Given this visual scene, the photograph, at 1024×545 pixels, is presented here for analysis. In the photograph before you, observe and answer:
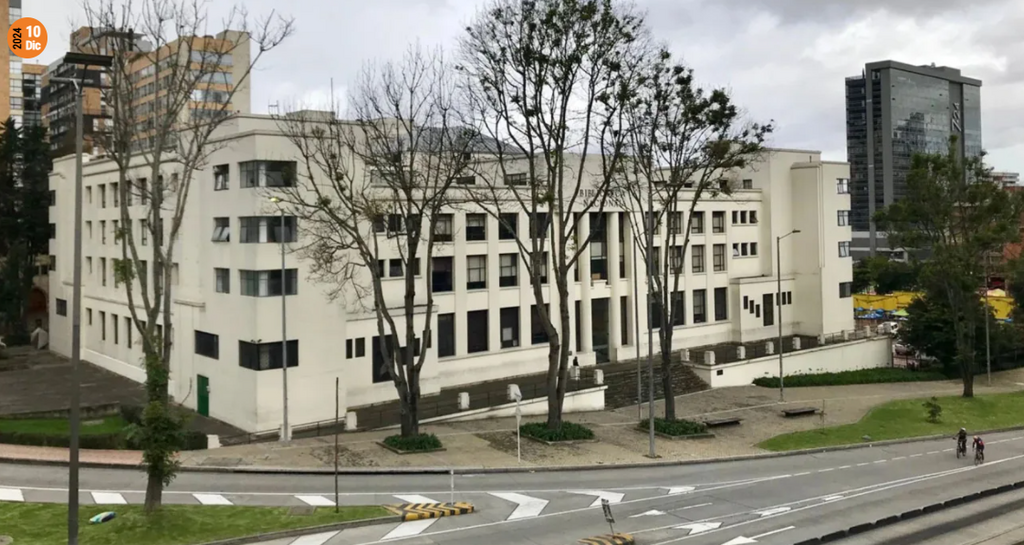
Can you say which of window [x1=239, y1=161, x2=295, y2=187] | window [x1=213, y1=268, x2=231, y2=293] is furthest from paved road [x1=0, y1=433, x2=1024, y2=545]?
window [x1=239, y1=161, x2=295, y2=187]

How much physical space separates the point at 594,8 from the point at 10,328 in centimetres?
4967

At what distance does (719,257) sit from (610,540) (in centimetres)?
3891

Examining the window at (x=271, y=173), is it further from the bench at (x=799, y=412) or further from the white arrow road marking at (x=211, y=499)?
the bench at (x=799, y=412)

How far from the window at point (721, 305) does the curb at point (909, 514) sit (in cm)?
2741

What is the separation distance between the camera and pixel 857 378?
51656 millimetres

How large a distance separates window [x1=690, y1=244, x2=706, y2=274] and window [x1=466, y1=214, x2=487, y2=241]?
1733cm

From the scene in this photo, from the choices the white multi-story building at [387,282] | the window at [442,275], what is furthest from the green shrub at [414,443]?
the window at [442,275]

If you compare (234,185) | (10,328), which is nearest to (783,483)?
(234,185)

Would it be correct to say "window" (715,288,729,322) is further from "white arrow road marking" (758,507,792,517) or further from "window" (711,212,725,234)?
"white arrow road marking" (758,507,792,517)

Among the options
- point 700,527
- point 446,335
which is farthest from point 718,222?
point 700,527

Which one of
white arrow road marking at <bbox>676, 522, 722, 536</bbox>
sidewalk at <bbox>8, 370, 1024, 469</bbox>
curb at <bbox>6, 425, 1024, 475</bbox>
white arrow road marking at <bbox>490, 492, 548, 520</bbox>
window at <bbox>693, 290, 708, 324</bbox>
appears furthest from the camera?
window at <bbox>693, 290, 708, 324</bbox>

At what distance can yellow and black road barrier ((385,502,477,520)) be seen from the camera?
872 inches

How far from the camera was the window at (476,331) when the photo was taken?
43.0 meters

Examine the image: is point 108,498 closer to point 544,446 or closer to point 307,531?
point 307,531
